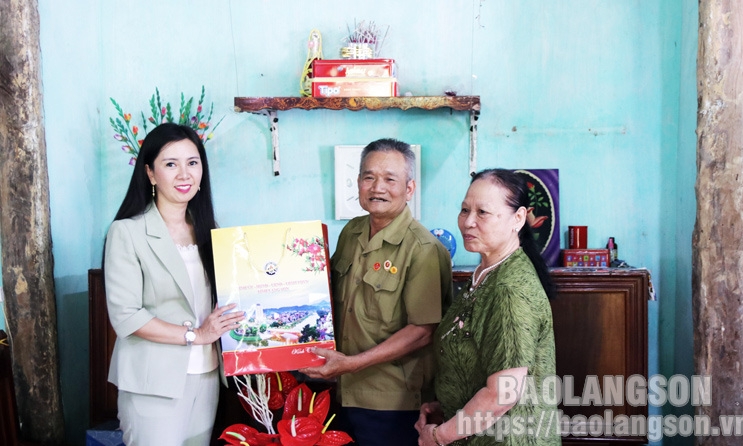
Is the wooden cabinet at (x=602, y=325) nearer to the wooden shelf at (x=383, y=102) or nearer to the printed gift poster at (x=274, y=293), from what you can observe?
the wooden shelf at (x=383, y=102)

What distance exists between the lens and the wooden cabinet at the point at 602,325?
3.02 m

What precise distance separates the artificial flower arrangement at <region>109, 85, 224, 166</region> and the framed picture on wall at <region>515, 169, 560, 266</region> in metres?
1.63

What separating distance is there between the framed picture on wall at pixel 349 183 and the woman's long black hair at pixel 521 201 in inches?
62.6

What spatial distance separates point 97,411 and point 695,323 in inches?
107

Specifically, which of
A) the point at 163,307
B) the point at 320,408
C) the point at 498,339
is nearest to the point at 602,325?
the point at 320,408

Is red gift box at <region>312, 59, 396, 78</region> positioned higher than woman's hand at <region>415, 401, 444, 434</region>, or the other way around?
red gift box at <region>312, 59, 396, 78</region>

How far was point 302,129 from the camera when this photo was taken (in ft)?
11.7

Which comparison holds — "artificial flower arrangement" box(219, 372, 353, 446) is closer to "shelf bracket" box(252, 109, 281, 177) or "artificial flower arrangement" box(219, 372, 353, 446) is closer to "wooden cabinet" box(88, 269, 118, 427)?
"wooden cabinet" box(88, 269, 118, 427)

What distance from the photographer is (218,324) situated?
201 cm

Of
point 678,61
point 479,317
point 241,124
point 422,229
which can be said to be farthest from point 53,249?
point 678,61

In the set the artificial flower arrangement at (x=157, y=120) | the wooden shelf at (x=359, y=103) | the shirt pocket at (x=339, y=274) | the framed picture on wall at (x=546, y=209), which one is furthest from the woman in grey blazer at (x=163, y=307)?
the framed picture on wall at (x=546, y=209)

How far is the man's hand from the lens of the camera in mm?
2047

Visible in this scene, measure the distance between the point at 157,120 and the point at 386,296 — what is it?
2004 mm

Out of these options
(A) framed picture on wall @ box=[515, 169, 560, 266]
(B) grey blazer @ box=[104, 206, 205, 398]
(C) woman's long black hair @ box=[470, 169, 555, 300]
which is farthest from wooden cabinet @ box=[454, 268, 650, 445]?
(B) grey blazer @ box=[104, 206, 205, 398]
